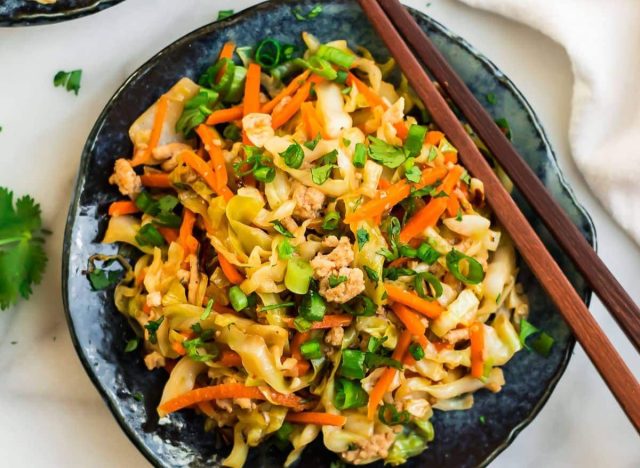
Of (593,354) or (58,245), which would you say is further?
(58,245)

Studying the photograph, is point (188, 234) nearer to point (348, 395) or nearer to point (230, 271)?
point (230, 271)

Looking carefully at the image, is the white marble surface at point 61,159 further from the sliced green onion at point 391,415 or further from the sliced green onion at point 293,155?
the sliced green onion at point 293,155

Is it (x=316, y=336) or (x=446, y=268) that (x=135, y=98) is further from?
(x=446, y=268)

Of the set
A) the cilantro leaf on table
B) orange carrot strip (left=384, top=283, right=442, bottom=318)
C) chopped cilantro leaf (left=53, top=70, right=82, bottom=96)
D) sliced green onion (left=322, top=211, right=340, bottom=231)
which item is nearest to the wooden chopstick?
orange carrot strip (left=384, top=283, right=442, bottom=318)

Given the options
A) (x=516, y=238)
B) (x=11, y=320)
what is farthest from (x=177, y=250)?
(x=516, y=238)

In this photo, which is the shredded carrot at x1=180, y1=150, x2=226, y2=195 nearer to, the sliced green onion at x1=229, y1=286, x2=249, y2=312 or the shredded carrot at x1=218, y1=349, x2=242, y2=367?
the sliced green onion at x1=229, y1=286, x2=249, y2=312
